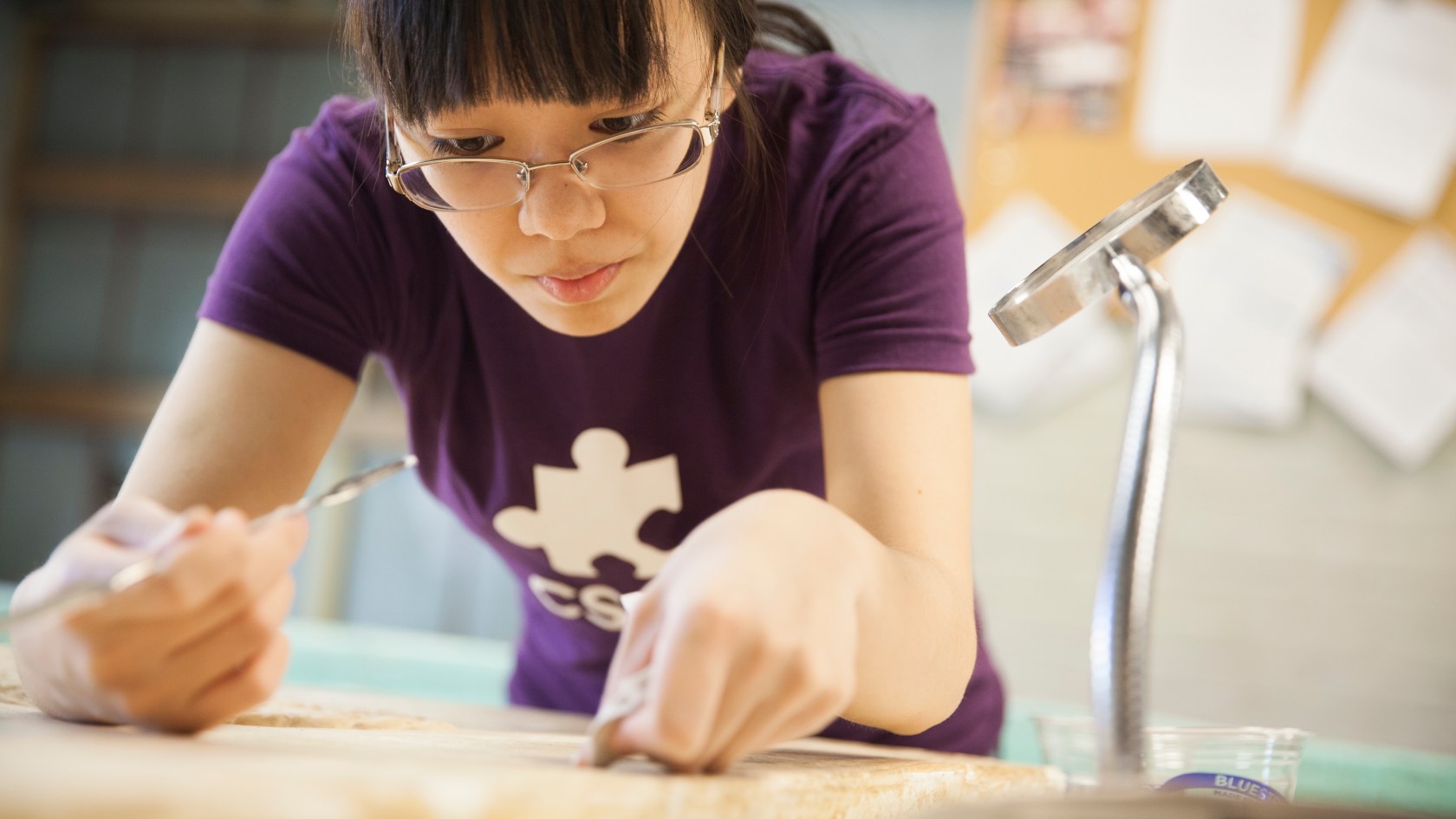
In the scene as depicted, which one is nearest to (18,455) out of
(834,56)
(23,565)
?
(23,565)

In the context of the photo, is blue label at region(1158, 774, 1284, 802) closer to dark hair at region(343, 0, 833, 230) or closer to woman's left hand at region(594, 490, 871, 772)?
woman's left hand at region(594, 490, 871, 772)

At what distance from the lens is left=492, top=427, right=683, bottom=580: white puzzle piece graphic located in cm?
97

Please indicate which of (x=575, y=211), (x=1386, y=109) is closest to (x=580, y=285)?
(x=575, y=211)

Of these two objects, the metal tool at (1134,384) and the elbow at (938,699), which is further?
the elbow at (938,699)

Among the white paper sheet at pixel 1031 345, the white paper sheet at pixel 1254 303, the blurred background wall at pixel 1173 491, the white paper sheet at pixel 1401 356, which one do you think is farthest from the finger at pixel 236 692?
the white paper sheet at pixel 1401 356

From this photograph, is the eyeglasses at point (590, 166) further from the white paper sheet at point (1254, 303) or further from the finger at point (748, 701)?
the white paper sheet at point (1254, 303)

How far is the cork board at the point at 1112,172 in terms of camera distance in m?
2.36

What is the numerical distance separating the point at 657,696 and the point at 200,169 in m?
3.87

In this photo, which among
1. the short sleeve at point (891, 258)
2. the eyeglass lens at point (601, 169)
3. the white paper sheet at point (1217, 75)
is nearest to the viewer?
the eyeglass lens at point (601, 169)

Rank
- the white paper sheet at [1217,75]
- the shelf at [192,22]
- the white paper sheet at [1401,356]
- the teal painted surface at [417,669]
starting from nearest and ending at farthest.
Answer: the teal painted surface at [417,669], the white paper sheet at [1401,356], the white paper sheet at [1217,75], the shelf at [192,22]

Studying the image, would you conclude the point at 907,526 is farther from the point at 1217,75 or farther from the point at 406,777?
the point at 1217,75

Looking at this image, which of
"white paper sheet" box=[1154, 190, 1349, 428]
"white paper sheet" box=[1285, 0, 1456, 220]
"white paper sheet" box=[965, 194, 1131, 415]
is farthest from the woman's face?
"white paper sheet" box=[1285, 0, 1456, 220]

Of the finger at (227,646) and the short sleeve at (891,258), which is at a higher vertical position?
the short sleeve at (891,258)

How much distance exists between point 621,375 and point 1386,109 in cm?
213
